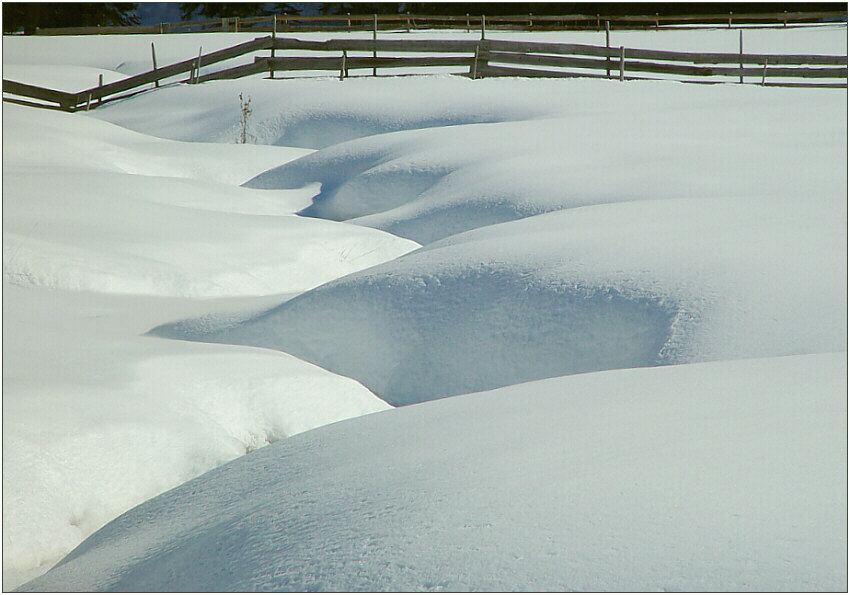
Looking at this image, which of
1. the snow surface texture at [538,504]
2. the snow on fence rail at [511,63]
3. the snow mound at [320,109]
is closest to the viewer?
the snow surface texture at [538,504]

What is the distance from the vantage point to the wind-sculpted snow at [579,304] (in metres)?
2.86

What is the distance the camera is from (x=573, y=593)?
3.85ft

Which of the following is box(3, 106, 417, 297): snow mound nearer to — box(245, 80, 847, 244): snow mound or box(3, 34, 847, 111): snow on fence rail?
box(245, 80, 847, 244): snow mound

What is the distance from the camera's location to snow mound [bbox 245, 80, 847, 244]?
5.19m

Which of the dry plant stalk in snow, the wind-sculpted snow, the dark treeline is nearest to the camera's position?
the wind-sculpted snow

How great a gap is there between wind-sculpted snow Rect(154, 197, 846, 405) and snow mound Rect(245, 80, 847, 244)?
3.52ft

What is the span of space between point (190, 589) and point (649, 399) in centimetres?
117

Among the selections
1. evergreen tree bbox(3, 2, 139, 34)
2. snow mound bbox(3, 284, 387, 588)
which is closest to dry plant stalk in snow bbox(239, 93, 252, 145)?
snow mound bbox(3, 284, 387, 588)

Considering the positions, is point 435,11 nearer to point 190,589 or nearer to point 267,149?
point 267,149

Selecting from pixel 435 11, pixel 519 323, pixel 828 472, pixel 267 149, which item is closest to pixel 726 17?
pixel 435 11

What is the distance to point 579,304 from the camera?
10.6 ft

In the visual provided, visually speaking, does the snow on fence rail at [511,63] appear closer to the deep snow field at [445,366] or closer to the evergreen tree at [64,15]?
the deep snow field at [445,366]

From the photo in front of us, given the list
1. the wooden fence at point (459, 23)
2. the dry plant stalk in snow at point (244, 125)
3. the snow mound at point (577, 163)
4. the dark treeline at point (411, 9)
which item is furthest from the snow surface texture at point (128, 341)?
the dark treeline at point (411, 9)

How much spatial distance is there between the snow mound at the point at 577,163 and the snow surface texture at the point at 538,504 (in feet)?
10.0
